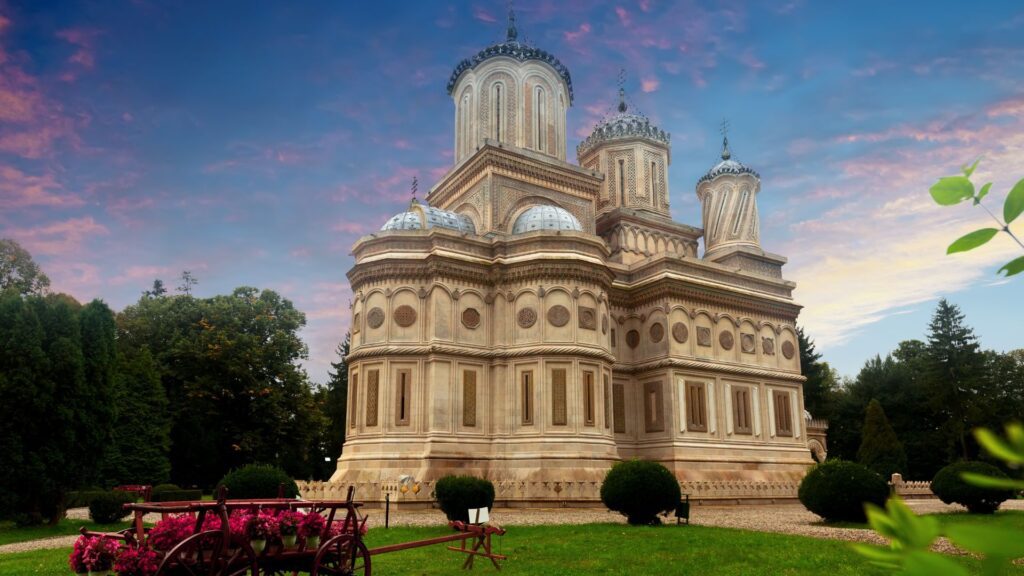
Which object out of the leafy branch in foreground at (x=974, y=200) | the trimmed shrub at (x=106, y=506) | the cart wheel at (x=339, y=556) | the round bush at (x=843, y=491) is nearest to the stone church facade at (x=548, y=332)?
the trimmed shrub at (x=106, y=506)

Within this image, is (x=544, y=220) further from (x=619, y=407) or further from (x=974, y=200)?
(x=974, y=200)

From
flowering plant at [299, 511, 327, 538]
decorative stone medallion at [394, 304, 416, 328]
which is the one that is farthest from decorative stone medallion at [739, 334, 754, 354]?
flowering plant at [299, 511, 327, 538]

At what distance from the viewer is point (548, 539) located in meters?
14.9

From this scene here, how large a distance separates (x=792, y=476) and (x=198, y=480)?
26.8 metres

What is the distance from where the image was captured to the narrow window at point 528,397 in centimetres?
2617

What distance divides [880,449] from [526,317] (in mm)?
21209

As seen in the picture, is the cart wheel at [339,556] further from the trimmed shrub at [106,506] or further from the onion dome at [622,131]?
the onion dome at [622,131]

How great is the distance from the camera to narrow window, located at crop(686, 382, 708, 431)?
29.6 m

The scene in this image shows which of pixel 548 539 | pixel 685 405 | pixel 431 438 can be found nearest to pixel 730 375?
pixel 685 405

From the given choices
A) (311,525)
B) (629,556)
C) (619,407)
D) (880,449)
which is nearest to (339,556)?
(311,525)

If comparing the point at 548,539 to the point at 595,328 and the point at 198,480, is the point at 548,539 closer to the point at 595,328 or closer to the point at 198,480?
the point at 595,328

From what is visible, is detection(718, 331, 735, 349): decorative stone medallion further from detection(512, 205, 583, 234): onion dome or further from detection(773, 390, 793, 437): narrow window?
detection(512, 205, 583, 234): onion dome

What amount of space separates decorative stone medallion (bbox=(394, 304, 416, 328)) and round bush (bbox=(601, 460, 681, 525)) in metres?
10.6

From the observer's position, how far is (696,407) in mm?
29922
